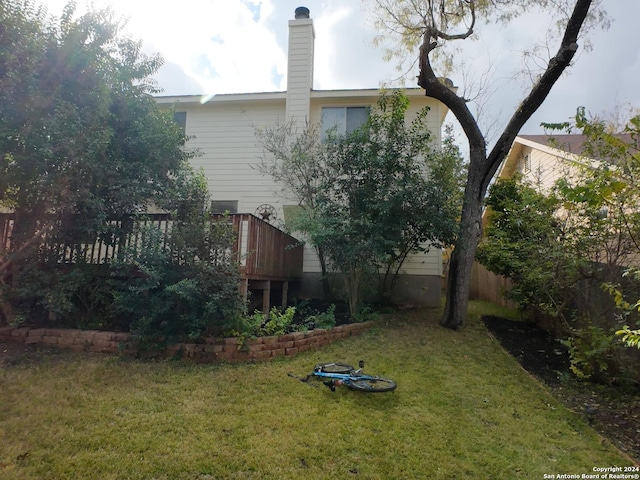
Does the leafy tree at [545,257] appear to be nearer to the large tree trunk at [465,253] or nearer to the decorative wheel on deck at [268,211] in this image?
the large tree trunk at [465,253]

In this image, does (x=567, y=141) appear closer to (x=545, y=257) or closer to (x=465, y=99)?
(x=465, y=99)


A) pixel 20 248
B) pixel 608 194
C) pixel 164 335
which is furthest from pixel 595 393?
pixel 20 248

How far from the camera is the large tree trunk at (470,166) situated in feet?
24.8

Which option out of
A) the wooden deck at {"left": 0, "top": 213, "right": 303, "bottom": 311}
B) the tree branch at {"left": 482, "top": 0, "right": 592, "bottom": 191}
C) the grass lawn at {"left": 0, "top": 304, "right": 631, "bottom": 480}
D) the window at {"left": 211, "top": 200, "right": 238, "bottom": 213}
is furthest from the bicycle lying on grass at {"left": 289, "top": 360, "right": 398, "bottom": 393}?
the window at {"left": 211, "top": 200, "right": 238, "bottom": 213}

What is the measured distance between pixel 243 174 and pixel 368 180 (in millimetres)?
4373

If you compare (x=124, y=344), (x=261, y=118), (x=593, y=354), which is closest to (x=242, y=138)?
(x=261, y=118)

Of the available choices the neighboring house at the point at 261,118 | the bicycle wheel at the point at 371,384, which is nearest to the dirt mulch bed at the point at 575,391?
the bicycle wheel at the point at 371,384

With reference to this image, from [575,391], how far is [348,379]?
336 cm

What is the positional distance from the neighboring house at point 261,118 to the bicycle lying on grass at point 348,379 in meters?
5.17

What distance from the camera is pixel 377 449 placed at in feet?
11.1

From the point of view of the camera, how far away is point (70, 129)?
478cm

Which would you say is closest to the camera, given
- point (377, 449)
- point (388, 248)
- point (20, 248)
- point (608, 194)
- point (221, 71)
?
point (608, 194)

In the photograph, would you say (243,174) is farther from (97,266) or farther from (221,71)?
(97,266)

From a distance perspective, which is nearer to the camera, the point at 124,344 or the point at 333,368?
the point at 333,368
